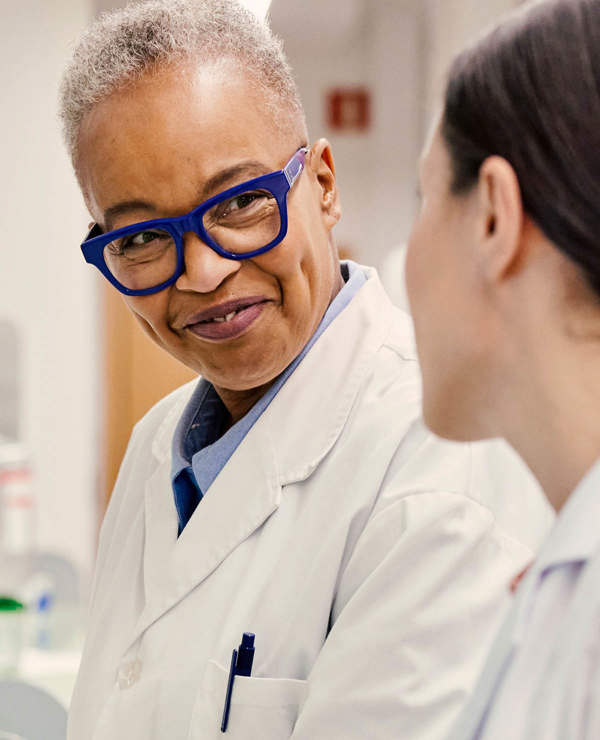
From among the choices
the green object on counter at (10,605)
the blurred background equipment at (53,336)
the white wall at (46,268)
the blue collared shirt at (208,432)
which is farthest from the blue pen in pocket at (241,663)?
the white wall at (46,268)

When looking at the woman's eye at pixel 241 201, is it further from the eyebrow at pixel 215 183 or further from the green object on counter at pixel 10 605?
the green object on counter at pixel 10 605

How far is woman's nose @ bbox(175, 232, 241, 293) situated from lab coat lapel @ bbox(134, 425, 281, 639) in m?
0.22

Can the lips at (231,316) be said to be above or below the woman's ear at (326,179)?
below

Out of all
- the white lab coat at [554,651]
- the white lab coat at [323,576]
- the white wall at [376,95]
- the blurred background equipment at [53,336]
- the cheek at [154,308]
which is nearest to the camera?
the white lab coat at [554,651]

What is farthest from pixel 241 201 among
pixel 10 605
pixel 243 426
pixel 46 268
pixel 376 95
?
pixel 376 95

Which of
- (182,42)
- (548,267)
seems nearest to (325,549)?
(548,267)

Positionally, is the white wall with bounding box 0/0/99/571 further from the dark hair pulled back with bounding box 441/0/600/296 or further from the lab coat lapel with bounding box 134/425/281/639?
the dark hair pulled back with bounding box 441/0/600/296

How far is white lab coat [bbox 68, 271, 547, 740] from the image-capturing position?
0.95 meters

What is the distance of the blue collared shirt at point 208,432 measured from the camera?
1.29 m

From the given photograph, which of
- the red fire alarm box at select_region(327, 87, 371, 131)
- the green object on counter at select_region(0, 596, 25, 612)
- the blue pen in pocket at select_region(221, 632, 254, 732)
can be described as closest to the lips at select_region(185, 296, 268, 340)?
the blue pen in pocket at select_region(221, 632, 254, 732)

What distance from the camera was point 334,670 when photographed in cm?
96

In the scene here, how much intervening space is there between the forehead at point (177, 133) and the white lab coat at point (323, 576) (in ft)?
0.89

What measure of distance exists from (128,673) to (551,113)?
2.79 ft

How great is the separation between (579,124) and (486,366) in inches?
8.1
